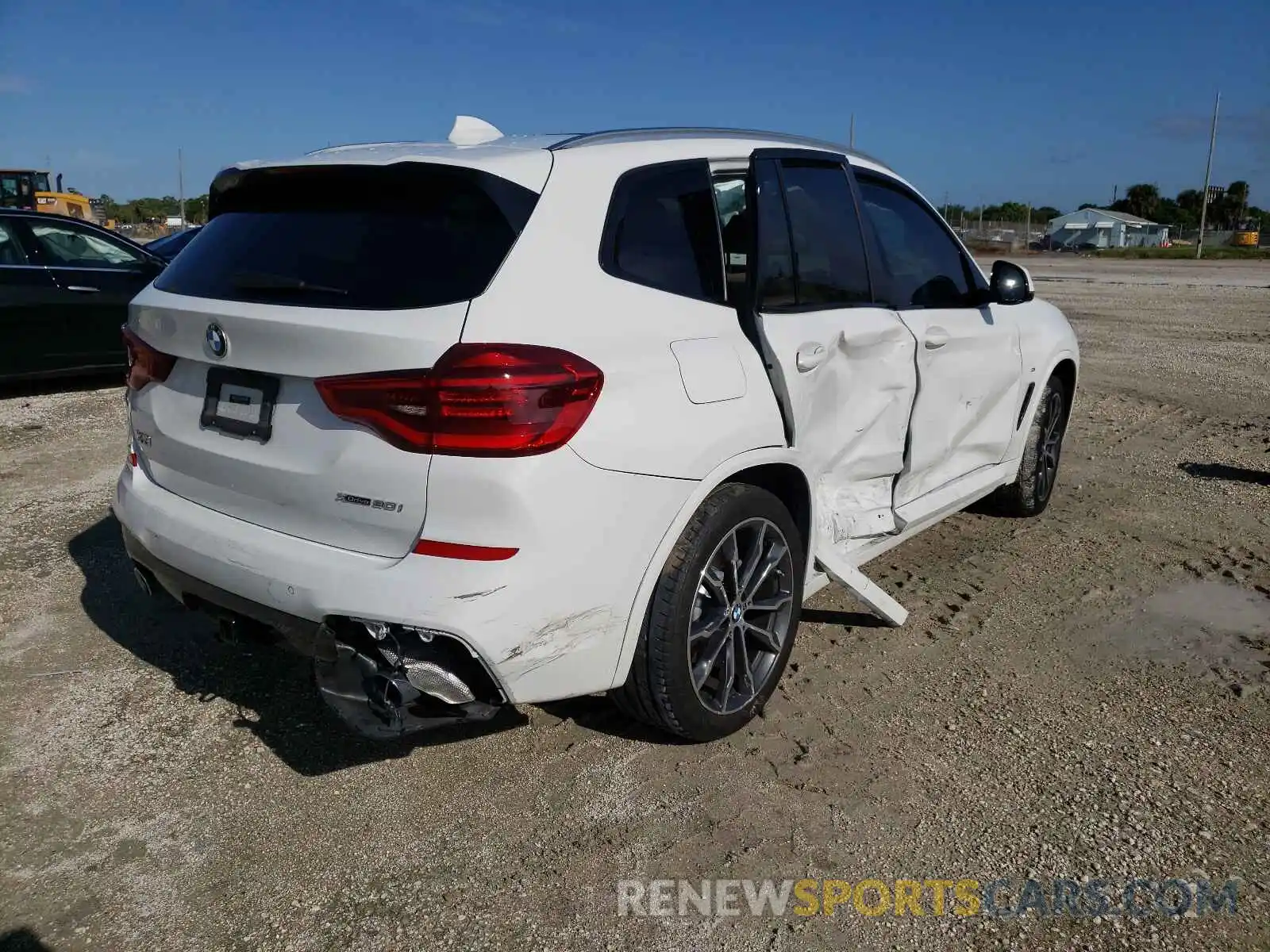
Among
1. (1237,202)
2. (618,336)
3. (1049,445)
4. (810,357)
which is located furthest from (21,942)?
(1237,202)

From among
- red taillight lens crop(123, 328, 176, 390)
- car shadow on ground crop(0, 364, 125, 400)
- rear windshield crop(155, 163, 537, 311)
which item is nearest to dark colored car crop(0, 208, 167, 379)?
car shadow on ground crop(0, 364, 125, 400)

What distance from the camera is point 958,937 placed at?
92.5 inches

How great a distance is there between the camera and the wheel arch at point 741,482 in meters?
2.71

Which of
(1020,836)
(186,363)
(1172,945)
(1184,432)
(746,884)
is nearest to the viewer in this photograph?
(1172,945)

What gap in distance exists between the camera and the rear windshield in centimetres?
250

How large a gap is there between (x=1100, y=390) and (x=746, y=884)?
8.02 metres

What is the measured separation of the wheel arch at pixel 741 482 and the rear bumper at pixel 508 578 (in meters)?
0.03

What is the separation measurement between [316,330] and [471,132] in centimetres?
112

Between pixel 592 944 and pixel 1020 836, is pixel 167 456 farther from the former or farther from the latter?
pixel 1020 836

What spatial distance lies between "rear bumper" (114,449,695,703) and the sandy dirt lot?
50 centimetres

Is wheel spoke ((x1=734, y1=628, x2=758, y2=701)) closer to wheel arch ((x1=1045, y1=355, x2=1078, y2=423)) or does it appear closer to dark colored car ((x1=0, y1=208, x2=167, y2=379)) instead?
wheel arch ((x1=1045, y1=355, x2=1078, y2=423))

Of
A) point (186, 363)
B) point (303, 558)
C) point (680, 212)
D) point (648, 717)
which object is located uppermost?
point (680, 212)

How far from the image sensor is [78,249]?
9.09 meters

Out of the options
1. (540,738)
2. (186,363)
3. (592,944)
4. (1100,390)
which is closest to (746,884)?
(592,944)
